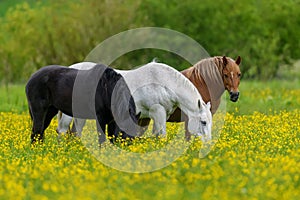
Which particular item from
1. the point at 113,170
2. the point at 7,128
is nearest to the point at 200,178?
the point at 113,170

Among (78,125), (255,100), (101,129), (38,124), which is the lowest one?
(255,100)

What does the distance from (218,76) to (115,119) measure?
2.23 meters

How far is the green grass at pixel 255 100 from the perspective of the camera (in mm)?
16908

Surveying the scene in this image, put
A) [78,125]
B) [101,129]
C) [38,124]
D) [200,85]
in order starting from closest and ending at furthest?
[101,129] → [38,124] → [200,85] → [78,125]

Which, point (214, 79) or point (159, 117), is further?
point (214, 79)

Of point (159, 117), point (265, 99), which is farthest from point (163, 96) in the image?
point (265, 99)

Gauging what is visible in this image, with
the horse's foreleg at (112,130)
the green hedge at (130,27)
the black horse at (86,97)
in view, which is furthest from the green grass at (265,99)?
the black horse at (86,97)

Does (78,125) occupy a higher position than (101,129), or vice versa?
(101,129)

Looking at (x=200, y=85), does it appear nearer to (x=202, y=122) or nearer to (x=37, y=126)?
(x=202, y=122)

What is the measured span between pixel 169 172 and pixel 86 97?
348cm

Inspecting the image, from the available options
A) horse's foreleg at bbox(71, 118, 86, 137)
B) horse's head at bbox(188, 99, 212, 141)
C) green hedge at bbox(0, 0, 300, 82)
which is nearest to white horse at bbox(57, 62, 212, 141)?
horse's head at bbox(188, 99, 212, 141)

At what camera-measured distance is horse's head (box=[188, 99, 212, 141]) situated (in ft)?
33.3

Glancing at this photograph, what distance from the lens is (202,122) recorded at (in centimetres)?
1022

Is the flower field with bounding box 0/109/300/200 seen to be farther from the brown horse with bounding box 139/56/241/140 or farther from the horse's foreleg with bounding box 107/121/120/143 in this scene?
the brown horse with bounding box 139/56/241/140
